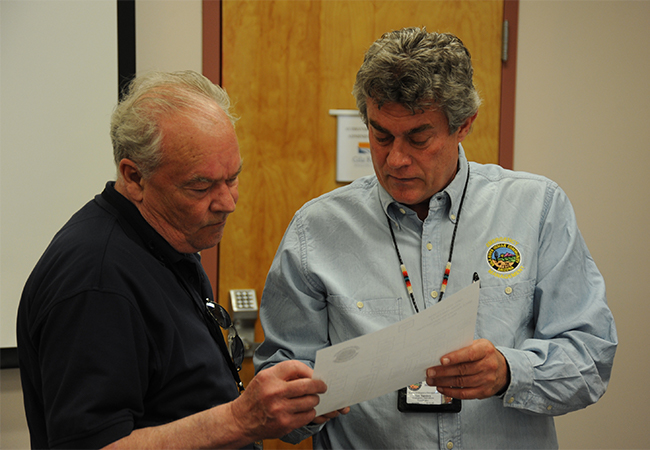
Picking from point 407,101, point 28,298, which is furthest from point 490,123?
point 28,298

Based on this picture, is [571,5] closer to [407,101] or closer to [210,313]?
[407,101]

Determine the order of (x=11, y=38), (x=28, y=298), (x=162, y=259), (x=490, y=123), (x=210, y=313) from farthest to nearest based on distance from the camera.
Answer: (x=490, y=123) < (x=11, y=38) < (x=210, y=313) < (x=162, y=259) < (x=28, y=298)

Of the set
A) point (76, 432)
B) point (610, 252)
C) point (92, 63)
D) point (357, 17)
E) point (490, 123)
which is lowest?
point (610, 252)

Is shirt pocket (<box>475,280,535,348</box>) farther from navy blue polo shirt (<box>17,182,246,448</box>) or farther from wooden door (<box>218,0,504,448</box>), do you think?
wooden door (<box>218,0,504,448</box>)

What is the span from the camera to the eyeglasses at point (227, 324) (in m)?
1.30

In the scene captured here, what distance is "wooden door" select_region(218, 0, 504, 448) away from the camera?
2.34m

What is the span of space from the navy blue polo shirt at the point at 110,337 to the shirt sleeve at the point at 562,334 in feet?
2.16

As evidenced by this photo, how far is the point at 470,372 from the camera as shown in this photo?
1140mm

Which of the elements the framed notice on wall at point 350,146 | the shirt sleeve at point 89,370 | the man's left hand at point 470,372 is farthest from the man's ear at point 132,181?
the framed notice on wall at point 350,146

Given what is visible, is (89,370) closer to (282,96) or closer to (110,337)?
(110,337)

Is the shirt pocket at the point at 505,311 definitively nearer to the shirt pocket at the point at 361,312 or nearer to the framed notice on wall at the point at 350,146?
the shirt pocket at the point at 361,312

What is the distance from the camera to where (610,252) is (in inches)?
107

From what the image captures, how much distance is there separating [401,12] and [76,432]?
7.03ft

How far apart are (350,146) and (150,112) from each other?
4.67ft
